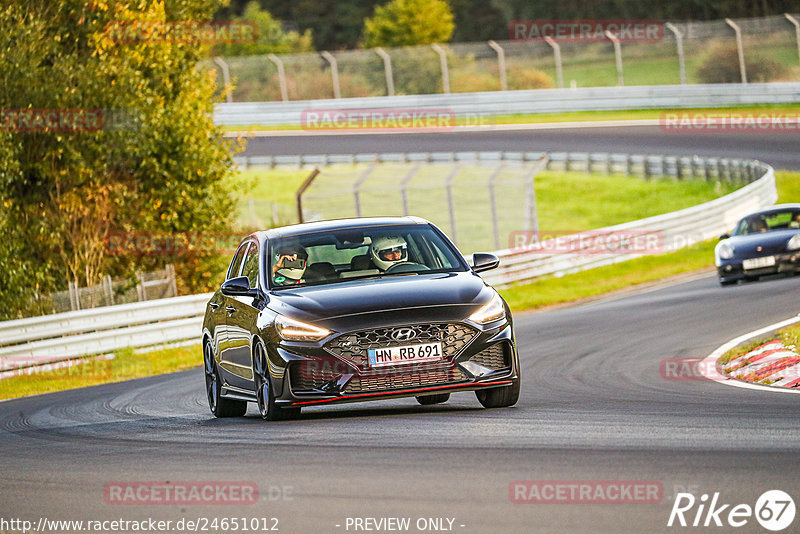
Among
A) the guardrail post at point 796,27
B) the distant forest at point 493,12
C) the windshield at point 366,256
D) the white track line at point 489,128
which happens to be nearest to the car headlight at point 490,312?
the windshield at point 366,256

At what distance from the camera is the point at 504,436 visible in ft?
26.6

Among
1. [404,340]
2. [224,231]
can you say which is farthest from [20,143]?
[404,340]

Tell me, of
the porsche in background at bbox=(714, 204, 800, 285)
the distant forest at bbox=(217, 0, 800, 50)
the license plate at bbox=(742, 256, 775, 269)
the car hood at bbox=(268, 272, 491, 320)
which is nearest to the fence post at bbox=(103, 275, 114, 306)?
the porsche in background at bbox=(714, 204, 800, 285)

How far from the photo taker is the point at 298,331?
941 cm

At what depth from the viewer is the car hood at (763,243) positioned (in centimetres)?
2225

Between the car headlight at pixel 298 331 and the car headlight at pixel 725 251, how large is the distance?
14529mm

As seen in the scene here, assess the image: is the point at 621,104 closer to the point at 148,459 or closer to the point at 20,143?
the point at 20,143

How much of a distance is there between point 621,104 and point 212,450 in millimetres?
44750

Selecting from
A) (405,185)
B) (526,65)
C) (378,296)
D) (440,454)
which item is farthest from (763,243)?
(526,65)

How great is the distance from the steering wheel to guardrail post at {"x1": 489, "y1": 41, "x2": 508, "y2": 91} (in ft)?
141

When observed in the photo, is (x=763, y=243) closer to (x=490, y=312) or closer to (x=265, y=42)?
Answer: (x=490, y=312)

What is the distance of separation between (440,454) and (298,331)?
2156 mm

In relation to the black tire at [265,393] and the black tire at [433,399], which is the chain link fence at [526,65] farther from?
the black tire at [265,393]

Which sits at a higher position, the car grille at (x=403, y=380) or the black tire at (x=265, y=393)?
the car grille at (x=403, y=380)
